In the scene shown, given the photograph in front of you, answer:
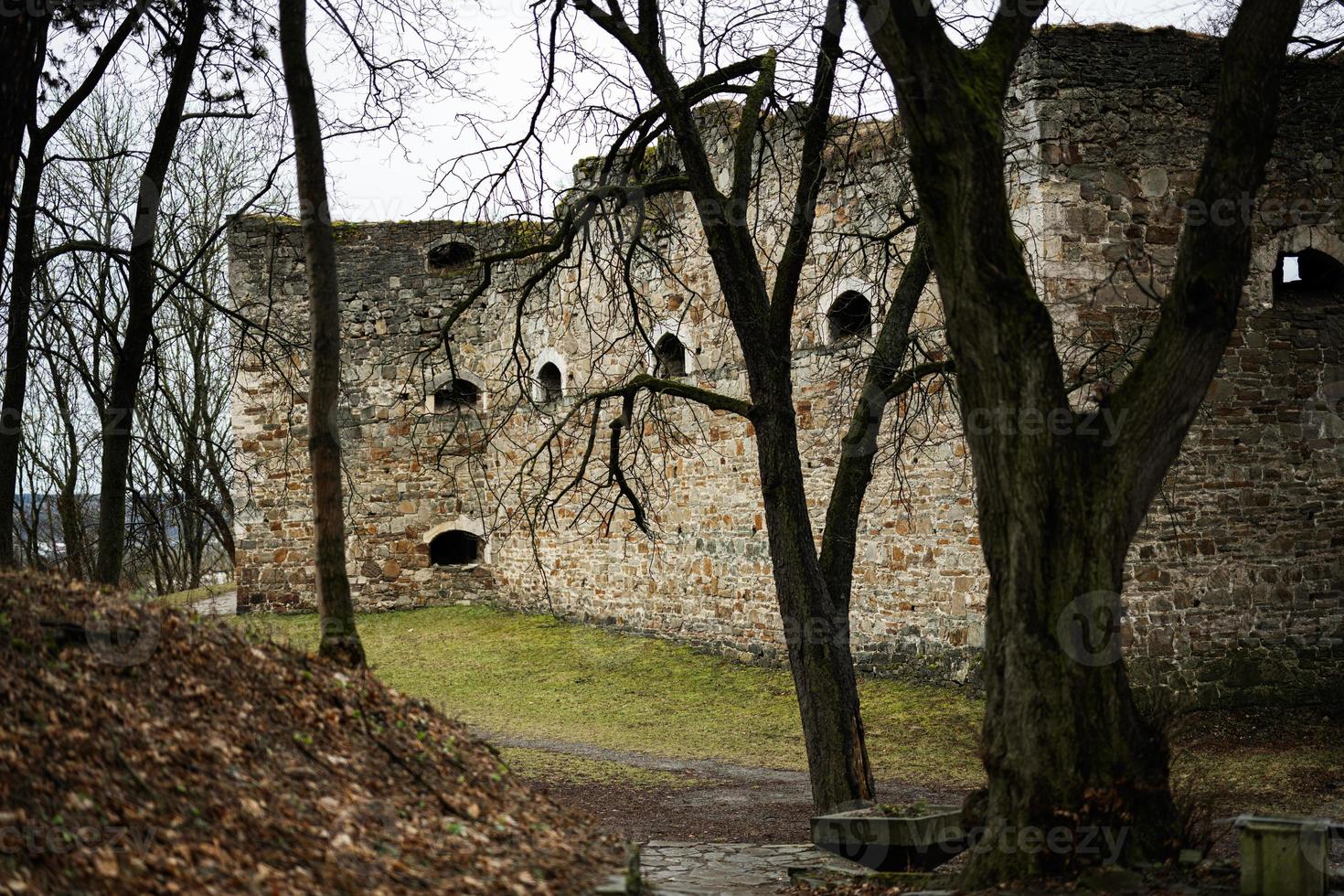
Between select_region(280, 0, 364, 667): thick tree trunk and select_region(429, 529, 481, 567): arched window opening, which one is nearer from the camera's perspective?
select_region(280, 0, 364, 667): thick tree trunk

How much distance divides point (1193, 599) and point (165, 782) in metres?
9.38

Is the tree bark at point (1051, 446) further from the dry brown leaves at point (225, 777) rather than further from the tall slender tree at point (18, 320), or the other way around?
the tall slender tree at point (18, 320)

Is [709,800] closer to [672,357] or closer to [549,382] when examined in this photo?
[672,357]

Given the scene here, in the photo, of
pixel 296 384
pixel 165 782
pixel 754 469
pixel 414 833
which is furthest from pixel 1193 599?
pixel 296 384

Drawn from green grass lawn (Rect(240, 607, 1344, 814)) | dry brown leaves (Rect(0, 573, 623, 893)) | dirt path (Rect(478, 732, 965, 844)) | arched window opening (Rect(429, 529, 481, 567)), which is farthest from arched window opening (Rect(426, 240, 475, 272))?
dry brown leaves (Rect(0, 573, 623, 893))

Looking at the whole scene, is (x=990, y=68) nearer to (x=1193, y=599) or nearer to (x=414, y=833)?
(x=414, y=833)

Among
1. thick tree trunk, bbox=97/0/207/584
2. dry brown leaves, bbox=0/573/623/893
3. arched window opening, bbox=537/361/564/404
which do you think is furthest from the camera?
arched window opening, bbox=537/361/564/404

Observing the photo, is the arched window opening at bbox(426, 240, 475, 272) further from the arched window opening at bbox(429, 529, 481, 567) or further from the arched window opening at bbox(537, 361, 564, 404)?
the arched window opening at bbox(429, 529, 481, 567)

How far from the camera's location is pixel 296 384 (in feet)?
60.5

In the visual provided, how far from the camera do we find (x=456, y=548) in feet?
65.1

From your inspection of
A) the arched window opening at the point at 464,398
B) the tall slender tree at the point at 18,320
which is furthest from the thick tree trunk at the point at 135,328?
the arched window opening at the point at 464,398

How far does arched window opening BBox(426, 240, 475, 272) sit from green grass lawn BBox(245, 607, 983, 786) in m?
5.37

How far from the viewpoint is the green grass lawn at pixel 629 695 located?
36.3ft

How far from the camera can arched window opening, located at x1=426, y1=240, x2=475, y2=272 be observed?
1903 cm
